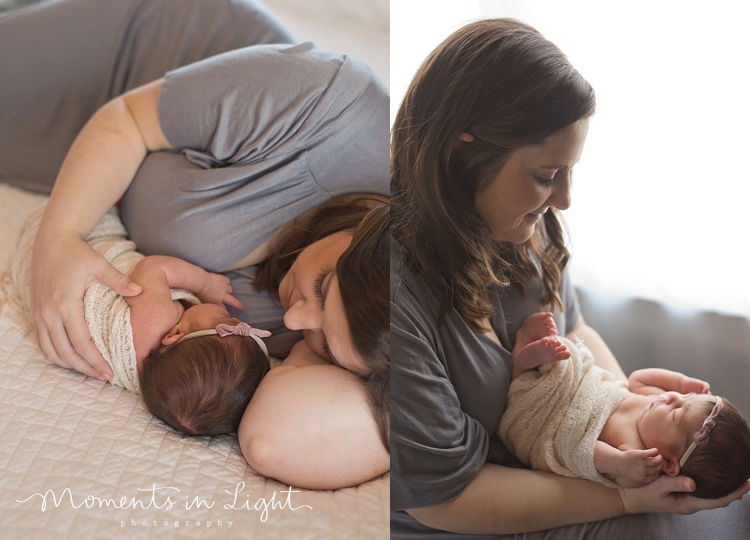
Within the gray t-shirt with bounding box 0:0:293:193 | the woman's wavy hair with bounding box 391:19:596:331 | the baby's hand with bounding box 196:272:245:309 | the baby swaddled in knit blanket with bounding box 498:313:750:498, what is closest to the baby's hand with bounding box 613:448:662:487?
the baby swaddled in knit blanket with bounding box 498:313:750:498

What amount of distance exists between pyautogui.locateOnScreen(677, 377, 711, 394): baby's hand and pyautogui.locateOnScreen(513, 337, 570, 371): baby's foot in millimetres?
147

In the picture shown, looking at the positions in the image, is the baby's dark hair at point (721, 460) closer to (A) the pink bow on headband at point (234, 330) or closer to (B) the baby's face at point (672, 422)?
(B) the baby's face at point (672, 422)

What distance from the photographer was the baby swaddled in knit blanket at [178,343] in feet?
1.82

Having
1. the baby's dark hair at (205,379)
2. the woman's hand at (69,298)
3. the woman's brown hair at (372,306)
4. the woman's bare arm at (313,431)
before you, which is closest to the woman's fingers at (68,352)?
the woman's hand at (69,298)

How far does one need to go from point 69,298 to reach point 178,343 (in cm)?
19

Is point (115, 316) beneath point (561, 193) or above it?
beneath

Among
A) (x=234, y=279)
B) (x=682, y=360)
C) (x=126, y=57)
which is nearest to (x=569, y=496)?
(x=682, y=360)

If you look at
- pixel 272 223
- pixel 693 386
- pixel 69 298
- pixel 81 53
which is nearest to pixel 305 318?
pixel 272 223

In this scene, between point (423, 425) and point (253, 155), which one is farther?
point (253, 155)

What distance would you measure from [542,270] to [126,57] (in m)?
0.97

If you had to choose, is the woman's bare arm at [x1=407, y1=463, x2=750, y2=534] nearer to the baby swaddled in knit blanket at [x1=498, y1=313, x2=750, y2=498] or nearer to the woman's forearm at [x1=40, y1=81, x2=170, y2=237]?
the baby swaddled in knit blanket at [x1=498, y1=313, x2=750, y2=498]

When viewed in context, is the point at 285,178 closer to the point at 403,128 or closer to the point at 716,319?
the point at 403,128

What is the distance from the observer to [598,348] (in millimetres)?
616

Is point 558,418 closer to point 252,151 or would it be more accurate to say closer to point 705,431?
point 705,431
